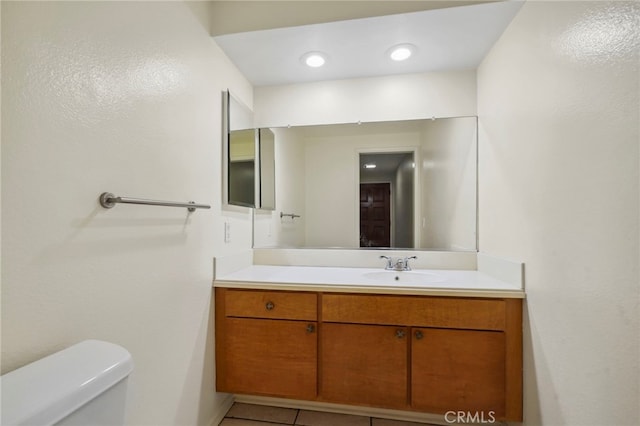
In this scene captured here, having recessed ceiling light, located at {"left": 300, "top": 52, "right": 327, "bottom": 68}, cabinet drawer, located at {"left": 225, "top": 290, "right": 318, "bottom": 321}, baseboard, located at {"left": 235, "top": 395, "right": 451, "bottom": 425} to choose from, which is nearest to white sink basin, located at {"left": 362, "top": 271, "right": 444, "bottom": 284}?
cabinet drawer, located at {"left": 225, "top": 290, "right": 318, "bottom": 321}

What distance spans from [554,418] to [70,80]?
1953 mm

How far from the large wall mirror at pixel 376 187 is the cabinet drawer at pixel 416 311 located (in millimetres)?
580

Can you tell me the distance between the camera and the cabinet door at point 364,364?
1338mm

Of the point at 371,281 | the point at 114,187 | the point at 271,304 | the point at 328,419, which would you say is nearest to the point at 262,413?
the point at 328,419

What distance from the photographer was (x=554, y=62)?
101 cm

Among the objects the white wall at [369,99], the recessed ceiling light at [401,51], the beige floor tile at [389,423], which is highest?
the recessed ceiling light at [401,51]

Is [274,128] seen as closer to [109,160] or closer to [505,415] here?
[109,160]

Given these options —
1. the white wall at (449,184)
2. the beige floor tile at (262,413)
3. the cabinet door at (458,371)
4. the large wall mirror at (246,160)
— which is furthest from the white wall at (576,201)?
the large wall mirror at (246,160)

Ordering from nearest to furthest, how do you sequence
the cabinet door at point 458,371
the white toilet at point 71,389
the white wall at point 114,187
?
1. the white toilet at point 71,389
2. the white wall at point 114,187
3. the cabinet door at point 458,371

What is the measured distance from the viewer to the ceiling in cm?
136

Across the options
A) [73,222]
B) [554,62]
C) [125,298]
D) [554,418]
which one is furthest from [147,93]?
[554,418]

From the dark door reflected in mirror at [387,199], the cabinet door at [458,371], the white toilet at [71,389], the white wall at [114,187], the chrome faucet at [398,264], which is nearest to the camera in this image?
the white toilet at [71,389]

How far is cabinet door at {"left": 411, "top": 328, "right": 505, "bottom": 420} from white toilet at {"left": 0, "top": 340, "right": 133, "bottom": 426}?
3.85ft

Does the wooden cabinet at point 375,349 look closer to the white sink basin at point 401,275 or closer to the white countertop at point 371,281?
the white countertop at point 371,281
